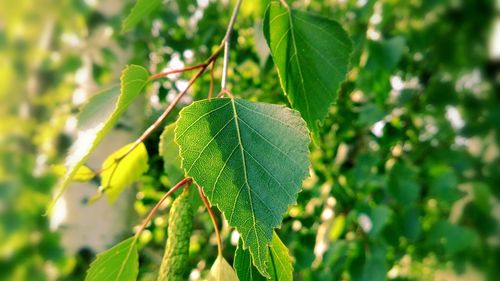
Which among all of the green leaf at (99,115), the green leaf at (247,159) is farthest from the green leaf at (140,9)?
the green leaf at (247,159)

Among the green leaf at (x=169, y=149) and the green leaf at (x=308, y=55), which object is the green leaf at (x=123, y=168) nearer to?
the green leaf at (x=169, y=149)

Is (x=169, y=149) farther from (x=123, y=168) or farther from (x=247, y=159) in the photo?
(x=247, y=159)

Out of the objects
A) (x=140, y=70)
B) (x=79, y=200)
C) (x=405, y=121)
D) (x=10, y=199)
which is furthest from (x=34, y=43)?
(x=140, y=70)

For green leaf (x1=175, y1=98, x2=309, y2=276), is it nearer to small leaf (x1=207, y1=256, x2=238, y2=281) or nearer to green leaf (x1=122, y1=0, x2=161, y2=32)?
small leaf (x1=207, y1=256, x2=238, y2=281)

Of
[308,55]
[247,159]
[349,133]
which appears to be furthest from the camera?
[349,133]

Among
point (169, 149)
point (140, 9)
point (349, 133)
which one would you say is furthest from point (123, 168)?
point (349, 133)

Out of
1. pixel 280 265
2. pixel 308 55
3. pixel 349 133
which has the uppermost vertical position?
→ pixel 308 55

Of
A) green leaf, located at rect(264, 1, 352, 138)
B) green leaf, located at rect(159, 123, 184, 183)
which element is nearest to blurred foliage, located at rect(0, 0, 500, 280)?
green leaf, located at rect(264, 1, 352, 138)
